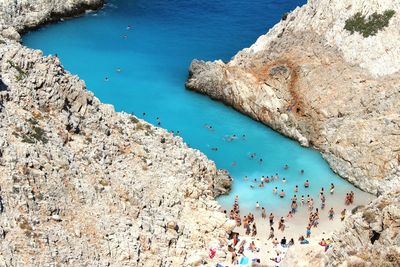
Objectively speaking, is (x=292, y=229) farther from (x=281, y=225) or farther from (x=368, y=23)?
(x=368, y=23)

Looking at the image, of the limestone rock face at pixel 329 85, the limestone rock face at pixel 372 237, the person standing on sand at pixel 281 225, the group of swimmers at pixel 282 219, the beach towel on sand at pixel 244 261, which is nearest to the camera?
the limestone rock face at pixel 372 237

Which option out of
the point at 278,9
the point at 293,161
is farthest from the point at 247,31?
A: the point at 293,161

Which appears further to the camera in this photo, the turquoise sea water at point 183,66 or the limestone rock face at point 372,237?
the turquoise sea water at point 183,66

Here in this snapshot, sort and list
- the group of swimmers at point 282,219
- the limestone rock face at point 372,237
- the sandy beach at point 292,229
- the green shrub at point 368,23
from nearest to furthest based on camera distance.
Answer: the limestone rock face at point 372,237, the sandy beach at point 292,229, the group of swimmers at point 282,219, the green shrub at point 368,23

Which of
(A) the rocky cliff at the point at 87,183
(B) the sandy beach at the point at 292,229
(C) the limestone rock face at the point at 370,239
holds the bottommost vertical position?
(B) the sandy beach at the point at 292,229

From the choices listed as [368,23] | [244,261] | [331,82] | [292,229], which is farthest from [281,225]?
[368,23]

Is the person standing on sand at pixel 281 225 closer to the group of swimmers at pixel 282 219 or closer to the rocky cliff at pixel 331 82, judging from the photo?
the group of swimmers at pixel 282 219

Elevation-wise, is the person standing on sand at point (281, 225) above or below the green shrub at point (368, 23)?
below

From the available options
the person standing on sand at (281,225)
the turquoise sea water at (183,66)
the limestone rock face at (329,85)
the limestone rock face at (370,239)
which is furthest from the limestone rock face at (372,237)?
the limestone rock face at (329,85)
